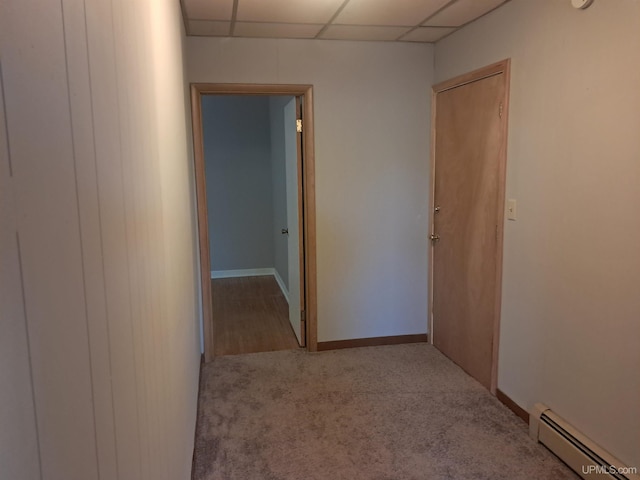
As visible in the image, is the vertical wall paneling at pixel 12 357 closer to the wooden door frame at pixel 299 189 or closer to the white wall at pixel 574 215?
the white wall at pixel 574 215

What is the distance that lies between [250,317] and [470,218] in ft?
8.03

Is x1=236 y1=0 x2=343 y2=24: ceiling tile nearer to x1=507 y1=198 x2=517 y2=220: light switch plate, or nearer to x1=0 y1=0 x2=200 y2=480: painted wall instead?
x1=507 y1=198 x2=517 y2=220: light switch plate

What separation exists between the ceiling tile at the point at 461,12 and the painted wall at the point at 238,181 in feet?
11.1

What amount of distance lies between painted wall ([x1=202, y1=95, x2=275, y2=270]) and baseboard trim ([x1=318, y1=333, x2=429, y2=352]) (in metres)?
2.82

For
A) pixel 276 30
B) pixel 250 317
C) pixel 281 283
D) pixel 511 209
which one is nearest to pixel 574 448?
pixel 511 209

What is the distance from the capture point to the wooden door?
115 inches

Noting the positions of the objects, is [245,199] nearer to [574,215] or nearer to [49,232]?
[574,215]

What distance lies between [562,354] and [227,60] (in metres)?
2.79

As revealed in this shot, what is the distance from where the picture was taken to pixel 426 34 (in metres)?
3.39

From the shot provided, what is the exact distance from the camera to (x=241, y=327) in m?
4.42

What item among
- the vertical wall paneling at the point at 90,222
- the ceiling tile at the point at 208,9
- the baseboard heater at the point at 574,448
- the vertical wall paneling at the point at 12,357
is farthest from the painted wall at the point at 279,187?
the vertical wall paneling at the point at 12,357

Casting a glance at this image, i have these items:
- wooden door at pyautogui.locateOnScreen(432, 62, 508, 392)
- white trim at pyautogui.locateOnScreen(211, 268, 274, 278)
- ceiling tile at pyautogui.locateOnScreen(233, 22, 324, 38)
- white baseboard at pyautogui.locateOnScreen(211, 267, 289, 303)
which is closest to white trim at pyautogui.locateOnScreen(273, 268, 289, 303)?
white baseboard at pyautogui.locateOnScreen(211, 267, 289, 303)

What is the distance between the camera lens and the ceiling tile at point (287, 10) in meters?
2.68

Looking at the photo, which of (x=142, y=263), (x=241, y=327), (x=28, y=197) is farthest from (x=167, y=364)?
(x=241, y=327)
